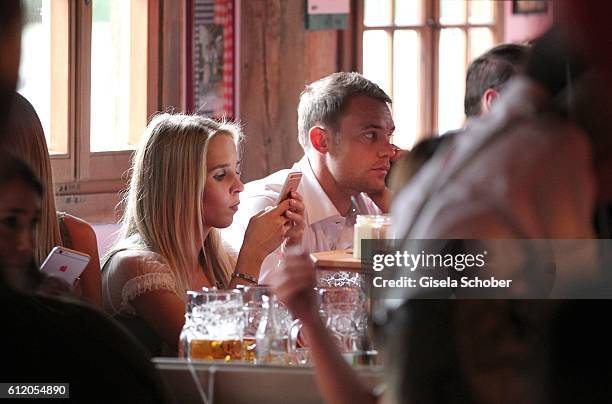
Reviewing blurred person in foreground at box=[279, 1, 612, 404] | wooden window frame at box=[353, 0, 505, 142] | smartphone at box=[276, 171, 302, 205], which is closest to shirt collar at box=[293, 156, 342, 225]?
smartphone at box=[276, 171, 302, 205]

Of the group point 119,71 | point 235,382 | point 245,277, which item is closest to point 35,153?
point 235,382

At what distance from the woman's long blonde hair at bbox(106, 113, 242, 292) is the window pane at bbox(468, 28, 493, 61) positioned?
934mm

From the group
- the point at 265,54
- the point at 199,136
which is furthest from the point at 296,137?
the point at 199,136

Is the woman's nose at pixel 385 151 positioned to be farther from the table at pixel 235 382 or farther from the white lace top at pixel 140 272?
the table at pixel 235 382

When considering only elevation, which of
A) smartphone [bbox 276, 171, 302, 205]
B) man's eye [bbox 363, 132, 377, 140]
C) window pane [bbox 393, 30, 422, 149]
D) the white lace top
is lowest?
the white lace top

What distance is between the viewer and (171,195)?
1.80 meters

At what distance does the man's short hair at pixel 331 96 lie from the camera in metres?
2.30

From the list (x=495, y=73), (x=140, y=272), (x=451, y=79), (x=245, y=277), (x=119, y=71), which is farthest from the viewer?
(x=119, y=71)

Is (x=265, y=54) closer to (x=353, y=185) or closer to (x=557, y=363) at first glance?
(x=353, y=185)

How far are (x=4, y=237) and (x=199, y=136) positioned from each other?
3.64 ft

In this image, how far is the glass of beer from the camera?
44.8 inches

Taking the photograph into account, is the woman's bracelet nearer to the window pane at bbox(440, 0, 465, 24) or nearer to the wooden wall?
the window pane at bbox(440, 0, 465, 24)

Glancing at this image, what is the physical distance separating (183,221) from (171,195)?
5 centimetres

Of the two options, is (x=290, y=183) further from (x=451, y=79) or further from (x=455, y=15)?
(x=451, y=79)
